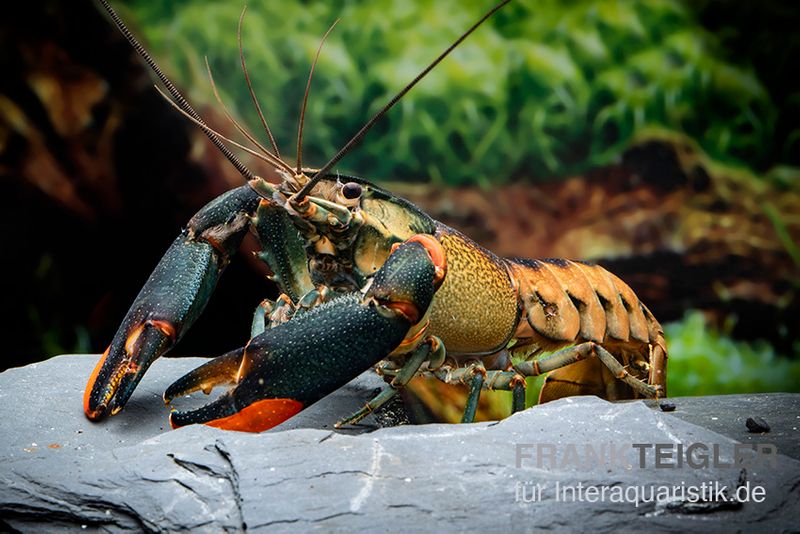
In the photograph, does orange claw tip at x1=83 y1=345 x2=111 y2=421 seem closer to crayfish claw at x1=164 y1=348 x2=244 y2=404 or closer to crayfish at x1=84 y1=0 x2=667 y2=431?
crayfish at x1=84 y1=0 x2=667 y2=431

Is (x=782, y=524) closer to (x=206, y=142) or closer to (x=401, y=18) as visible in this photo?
(x=206, y=142)

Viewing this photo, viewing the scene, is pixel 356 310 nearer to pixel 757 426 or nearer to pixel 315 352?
pixel 315 352

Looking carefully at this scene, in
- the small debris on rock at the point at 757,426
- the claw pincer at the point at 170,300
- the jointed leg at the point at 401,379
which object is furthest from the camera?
the jointed leg at the point at 401,379

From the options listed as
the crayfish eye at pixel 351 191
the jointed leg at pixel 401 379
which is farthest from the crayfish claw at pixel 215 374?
the crayfish eye at pixel 351 191

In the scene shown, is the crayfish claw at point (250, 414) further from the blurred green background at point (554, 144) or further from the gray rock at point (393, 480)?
the blurred green background at point (554, 144)

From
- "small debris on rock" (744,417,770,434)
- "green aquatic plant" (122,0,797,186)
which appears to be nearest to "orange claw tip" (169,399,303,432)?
"small debris on rock" (744,417,770,434)

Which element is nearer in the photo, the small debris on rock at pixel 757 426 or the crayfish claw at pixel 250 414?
the crayfish claw at pixel 250 414
